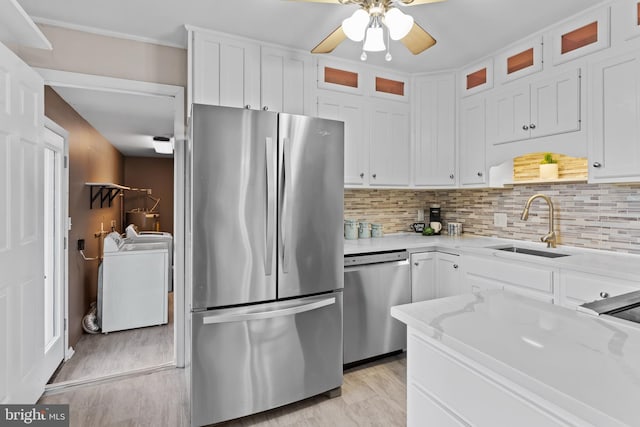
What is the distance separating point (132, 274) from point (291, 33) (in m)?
2.86

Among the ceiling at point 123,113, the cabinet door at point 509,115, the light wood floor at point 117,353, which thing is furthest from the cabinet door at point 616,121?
the light wood floor at point 117,353

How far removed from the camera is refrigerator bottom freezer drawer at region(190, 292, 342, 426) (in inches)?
76.2

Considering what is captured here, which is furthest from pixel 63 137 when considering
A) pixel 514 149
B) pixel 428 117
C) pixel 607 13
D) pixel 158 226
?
pixel 158 226

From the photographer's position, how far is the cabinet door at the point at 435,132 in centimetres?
328

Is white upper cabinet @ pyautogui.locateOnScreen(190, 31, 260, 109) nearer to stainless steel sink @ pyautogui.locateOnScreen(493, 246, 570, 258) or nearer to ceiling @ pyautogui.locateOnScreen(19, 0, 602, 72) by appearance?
ceiling @ pyautogui.locateOnScreen(19, 0, 602, 72)

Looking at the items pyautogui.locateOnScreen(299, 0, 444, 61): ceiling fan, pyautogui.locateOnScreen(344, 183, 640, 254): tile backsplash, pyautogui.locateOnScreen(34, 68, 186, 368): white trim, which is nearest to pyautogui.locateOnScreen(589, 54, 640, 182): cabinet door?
pyautogui.locateOnScreen(344, 183, 640, 254): tile backsplash

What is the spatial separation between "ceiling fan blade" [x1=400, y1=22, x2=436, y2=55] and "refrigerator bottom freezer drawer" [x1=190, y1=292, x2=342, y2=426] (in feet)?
5.26

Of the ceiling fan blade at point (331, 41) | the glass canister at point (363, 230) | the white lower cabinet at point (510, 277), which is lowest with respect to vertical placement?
the white lower cabinet at point (510, 277)

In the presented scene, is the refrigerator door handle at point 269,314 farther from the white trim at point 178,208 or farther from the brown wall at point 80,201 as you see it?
the brown wall at point 80,201

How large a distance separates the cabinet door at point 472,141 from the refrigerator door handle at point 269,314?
1.76m

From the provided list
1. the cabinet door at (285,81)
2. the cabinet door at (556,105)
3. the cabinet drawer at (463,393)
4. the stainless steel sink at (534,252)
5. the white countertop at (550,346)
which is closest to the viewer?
the white countertop at (550,346)

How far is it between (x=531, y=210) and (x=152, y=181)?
282 inches

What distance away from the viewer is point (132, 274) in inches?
143

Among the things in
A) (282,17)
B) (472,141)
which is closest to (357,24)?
(282,17)
